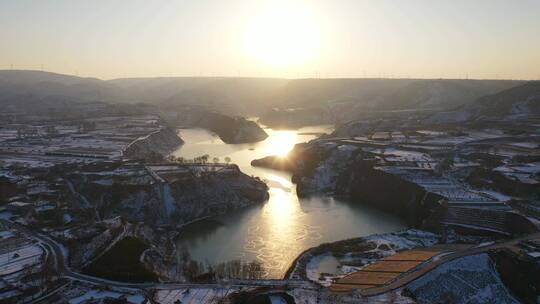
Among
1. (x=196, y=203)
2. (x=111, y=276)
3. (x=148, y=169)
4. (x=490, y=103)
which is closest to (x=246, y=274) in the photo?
(x=111, y=276)

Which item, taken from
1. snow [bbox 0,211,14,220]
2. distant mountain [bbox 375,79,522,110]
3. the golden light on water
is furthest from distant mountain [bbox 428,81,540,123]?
A: snow [bbox 0,211,14,220]

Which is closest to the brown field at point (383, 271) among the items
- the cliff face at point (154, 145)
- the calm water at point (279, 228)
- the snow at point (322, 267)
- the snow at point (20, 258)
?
the snow at point (322, 267)

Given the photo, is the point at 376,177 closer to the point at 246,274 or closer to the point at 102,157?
the point at 246,274

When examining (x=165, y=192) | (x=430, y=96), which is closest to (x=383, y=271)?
(x=165, y=192)

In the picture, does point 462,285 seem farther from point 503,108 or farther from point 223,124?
point 223,124

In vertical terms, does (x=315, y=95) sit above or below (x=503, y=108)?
above

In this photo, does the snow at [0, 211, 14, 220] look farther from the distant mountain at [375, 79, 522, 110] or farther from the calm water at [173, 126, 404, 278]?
the distant mountain at [375, 79, 522, 110]
